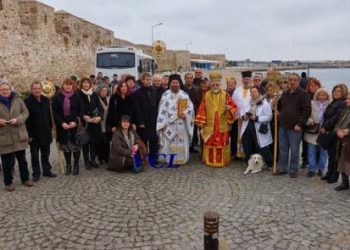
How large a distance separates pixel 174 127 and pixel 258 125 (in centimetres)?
165

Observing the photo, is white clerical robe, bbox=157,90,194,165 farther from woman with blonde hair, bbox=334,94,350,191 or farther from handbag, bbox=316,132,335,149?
woman with blonde hair, bbox=334,94,350,191

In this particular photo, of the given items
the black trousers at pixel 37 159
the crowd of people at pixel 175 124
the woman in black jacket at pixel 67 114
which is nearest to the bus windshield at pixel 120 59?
the crowd of people at pixel 175 124

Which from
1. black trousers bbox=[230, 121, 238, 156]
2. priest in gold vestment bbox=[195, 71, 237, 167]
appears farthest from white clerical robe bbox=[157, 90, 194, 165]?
black trousers bbox=[230, 121, 238, 156]

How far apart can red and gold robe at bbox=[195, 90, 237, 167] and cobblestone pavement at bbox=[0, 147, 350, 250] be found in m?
0.60

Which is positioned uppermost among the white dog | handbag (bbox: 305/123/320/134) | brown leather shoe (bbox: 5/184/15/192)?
handbag (bbox: 305/123/320/134)

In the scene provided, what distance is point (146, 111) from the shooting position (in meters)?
7.12

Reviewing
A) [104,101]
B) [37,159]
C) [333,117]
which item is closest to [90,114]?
[104,101]

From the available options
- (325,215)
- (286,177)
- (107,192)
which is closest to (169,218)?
(107,192)

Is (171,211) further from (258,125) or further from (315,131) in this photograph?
(315,131)

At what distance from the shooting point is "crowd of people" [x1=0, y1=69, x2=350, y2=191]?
226 inches

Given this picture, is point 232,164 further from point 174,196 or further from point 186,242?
point 186,242

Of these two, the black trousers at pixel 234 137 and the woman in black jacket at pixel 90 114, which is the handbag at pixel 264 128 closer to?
the black trousers at pixel 234 137

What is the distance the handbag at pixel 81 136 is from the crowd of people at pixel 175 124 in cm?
2

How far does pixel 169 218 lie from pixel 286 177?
2609 mm
